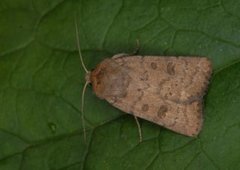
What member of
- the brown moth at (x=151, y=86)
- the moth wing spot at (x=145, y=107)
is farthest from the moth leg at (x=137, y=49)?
the moth wing spot at (x=145, y=107)

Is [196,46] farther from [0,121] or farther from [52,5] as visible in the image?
[0,121]

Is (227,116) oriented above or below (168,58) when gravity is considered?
below

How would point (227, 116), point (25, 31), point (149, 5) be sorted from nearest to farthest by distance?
point (227, 116)
point (149, 5)
point (25, 31)

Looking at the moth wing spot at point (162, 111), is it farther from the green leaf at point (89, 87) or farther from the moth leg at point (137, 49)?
the moth leg at point (137, 49)

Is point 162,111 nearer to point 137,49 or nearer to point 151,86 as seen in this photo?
point 151,86

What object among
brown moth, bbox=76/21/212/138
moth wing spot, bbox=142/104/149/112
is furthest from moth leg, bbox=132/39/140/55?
moth wing spot, bbox=142/104/149/112

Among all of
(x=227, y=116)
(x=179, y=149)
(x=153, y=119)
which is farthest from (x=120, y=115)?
(x=227, y=116)

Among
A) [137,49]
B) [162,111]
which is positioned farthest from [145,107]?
[137,49]

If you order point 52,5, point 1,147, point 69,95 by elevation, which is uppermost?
point 52,5
